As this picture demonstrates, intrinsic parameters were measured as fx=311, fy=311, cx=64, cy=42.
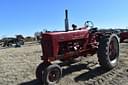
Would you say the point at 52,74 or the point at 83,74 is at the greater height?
the point at 52,74

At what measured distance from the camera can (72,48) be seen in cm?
1096

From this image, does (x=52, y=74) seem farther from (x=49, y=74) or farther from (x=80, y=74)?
(x=80, y=74)

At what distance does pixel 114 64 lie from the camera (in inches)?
443

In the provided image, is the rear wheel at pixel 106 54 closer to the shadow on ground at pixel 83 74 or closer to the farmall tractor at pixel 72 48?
the farmall tractor at pixel 72 48

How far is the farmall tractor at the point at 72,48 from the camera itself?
32.1ft

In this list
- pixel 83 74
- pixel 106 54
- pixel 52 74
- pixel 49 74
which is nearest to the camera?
pixel 49 74

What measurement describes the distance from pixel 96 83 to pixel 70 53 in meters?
1.67

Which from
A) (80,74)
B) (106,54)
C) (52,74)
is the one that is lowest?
(80,74)

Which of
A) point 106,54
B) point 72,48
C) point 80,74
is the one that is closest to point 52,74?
point 80,74

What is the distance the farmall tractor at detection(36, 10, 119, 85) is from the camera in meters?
9.78

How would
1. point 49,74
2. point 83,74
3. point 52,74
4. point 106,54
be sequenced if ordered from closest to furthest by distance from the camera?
point 49,74 → point 52,74 → point 83,74 → point 106,54

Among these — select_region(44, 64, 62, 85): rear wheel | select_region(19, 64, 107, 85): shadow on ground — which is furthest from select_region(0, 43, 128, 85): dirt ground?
select_region(44, 64, 62, 85): rear wheel

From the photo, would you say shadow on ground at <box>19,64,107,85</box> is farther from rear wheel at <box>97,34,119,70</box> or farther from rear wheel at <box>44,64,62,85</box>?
rear wheel at <box>44,64,62,85</box>

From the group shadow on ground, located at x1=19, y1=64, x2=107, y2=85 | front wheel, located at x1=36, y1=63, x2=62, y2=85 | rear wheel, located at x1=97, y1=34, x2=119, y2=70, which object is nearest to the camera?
Result: front wheel, located at x1=36, y1=63, x2=62, y2=85
